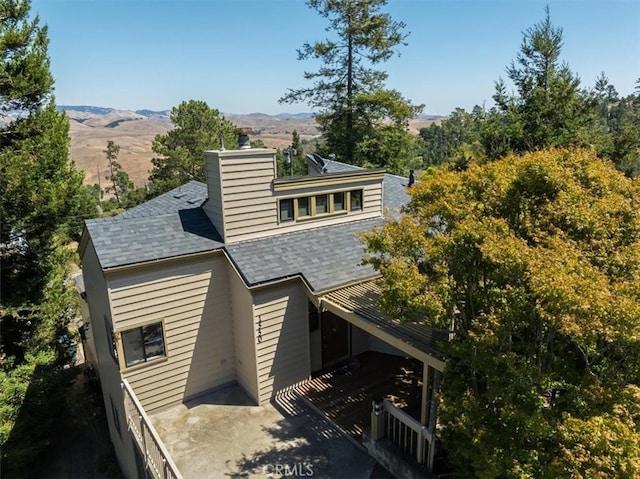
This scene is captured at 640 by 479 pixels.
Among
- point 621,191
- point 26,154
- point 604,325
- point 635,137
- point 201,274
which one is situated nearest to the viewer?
point 604,325

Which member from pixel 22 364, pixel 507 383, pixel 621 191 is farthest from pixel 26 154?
pixel 621 191

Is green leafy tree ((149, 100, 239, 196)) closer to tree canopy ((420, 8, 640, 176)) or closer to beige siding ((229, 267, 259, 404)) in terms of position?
tree canopy ((420, 8, 640, 176))

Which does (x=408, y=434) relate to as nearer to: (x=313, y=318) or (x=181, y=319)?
(x=313, y=318)

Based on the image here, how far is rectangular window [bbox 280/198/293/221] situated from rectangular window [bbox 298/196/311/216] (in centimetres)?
29

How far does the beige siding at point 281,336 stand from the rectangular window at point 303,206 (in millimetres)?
2374

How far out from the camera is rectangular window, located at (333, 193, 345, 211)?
1262 centimetres

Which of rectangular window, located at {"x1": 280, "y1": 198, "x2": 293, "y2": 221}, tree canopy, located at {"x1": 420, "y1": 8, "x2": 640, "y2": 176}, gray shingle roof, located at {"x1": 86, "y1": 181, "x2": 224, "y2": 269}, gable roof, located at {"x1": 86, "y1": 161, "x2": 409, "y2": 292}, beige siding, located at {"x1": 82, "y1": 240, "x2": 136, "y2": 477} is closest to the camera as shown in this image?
gray shingle roof, located at {"x1": 86, "y1": 181, "x2": 224, "y2": 269}

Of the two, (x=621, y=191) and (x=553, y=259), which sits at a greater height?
(x=621, y=191)

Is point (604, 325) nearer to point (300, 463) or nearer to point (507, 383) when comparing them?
point (507, 383)

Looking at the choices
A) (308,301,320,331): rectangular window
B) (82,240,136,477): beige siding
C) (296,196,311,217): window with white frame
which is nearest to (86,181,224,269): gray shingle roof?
(82,240,136,477): beige siding

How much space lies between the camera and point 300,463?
8.64 meters

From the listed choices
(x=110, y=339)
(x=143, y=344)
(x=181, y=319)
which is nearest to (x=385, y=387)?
(x=181, y=319)

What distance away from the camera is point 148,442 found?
827 centimetres

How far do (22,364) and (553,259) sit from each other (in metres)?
15.8
